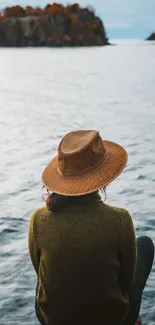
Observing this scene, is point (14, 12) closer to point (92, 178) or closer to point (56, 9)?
point (56, 9)

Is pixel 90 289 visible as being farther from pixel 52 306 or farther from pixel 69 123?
pixel 69 123

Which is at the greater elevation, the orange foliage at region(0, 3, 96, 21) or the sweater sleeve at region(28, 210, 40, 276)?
the sweater sleeve at region(28, 210, 40, 276)

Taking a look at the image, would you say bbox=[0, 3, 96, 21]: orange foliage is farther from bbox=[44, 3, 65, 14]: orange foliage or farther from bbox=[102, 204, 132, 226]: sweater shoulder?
bbox=[102, 204, 132, 226]: sweater shoulder

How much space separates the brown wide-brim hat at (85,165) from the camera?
10.8 feet

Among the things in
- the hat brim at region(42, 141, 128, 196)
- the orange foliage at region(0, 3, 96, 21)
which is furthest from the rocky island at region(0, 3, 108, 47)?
the hat brim at region(42, 141, 128, 196)

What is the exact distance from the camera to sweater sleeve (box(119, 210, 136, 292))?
3254 mm

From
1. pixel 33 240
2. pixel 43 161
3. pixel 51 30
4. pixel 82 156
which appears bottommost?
pixel 51 30

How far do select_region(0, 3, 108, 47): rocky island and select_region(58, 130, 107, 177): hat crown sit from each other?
150107 mm

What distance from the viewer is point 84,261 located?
3295mm

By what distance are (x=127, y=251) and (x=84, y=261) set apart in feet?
0.87

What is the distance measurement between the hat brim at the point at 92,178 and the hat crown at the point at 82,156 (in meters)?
0.03

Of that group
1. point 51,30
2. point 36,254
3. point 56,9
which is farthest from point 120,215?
point 56,9

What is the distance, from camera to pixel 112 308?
344 centimetres

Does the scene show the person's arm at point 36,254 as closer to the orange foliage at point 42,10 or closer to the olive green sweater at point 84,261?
the olive green sweater at point 84,261
